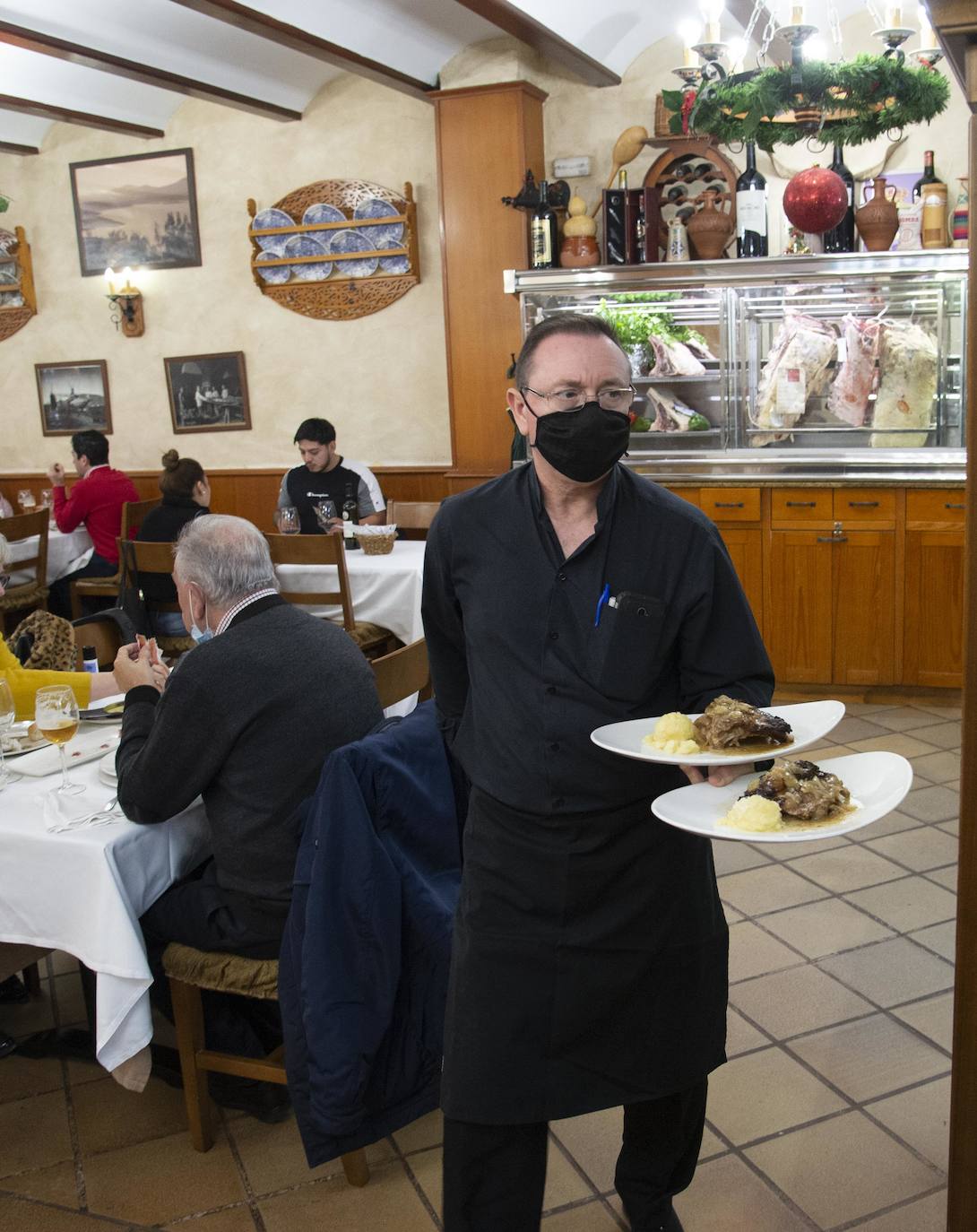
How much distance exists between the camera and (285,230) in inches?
272

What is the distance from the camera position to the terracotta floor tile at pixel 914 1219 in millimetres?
2150

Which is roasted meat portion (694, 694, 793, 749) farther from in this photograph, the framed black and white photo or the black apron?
the framed black and white photo

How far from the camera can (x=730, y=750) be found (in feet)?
5.10

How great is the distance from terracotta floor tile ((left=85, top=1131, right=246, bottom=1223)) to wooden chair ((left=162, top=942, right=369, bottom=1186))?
0.04 meters

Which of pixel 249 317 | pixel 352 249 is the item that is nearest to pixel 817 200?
pixel 352 249

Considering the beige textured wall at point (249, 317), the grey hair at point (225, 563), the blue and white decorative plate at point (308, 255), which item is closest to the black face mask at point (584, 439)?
the grey hair at point (225, 563)

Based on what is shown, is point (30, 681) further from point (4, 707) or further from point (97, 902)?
point (97, 902)

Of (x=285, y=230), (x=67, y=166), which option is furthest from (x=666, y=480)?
(x=67, y=166)

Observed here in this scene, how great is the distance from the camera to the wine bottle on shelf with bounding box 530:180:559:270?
5.75 metres

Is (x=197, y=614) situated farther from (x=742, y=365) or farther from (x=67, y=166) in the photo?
(x=67, y=166)

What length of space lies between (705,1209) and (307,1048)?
0.82m

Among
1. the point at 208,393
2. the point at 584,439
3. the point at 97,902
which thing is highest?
the point at 208,393

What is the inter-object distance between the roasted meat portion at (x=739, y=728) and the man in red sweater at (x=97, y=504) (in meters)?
5.51

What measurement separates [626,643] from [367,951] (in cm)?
83
